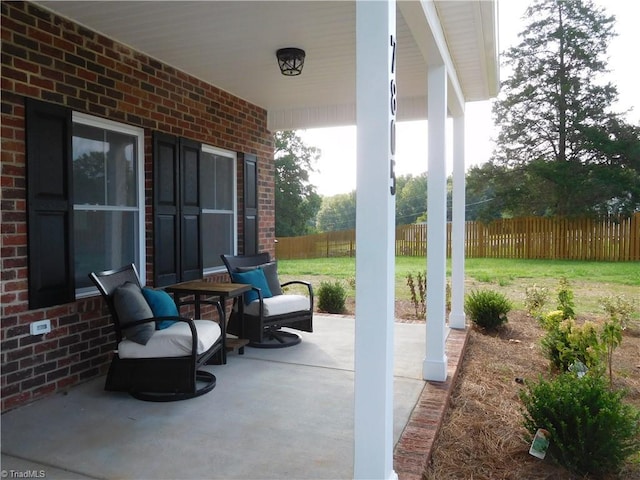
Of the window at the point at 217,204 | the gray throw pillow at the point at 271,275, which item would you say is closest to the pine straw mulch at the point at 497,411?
the gray throw pillow at the point at 271,275

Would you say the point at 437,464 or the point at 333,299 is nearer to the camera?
the point at 437,464

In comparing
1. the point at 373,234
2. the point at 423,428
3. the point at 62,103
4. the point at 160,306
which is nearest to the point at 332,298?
the point at 160,306

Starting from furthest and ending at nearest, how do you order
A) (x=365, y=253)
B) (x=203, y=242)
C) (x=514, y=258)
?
1. (x=514, y=258)
2. (x=203, y=242)
3. (x=365, y=253)

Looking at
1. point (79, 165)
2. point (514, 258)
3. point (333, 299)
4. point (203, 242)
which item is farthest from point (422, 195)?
point (79, 165)

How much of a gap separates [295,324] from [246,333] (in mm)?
496

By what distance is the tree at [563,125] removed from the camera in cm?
1329

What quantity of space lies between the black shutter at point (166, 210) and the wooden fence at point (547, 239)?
9.51 meters

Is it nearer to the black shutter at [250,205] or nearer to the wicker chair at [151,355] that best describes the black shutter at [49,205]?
the wicker chair at [151,355]

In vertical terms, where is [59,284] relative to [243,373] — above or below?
above

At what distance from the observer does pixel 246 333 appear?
4504mm

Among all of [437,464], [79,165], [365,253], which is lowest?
[437,464]

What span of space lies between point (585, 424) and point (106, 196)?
3756 mm

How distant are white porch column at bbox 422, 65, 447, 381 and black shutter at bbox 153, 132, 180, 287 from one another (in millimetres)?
2426

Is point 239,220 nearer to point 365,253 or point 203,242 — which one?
point 203,242
